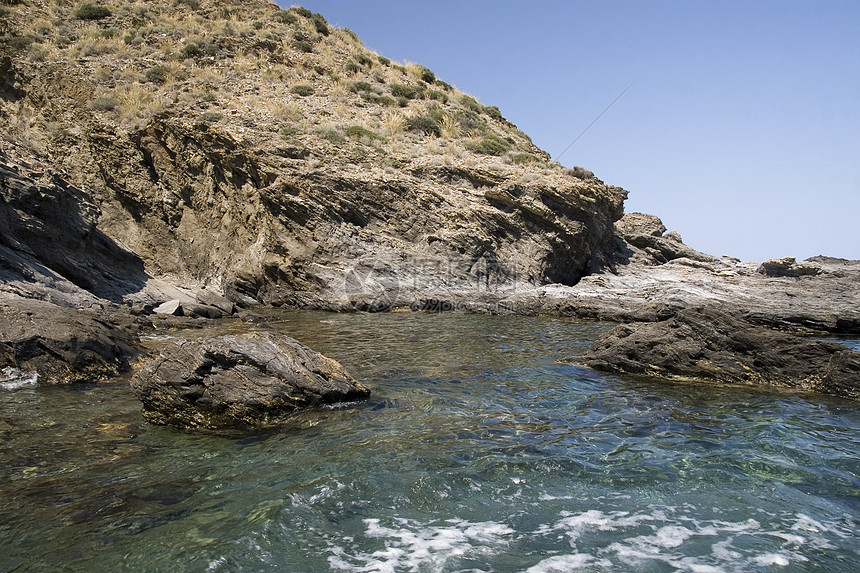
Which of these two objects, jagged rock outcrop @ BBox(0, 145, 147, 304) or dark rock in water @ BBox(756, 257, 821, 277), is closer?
jagged rock outcrop @ BBox(0, 145, 147, 304)

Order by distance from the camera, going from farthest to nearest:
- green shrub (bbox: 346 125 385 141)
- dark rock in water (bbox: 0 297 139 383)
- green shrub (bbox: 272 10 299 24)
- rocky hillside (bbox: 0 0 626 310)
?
green shrub (bbox: 272 10 299 24) < green shrub (bbox: 346 125 385 141) < rocky hillside (bbox: 0 0 626 310) < dark rock in water (bbox: 0 297 139 383)

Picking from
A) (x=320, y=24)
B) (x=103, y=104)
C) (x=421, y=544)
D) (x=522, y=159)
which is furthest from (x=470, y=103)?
(x=421, y=544)

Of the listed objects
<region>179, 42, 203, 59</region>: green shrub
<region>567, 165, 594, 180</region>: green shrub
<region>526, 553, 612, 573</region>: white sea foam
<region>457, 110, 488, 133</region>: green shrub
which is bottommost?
<region>526, 553, 612, 573</region>: white sea foam

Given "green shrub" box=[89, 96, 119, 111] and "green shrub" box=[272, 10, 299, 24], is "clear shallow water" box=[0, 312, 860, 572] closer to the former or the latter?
"green shrub" box=[89, 96, 119, 111]

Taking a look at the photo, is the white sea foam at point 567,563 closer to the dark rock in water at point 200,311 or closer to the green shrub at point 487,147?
the dark rock in water at point 200,311

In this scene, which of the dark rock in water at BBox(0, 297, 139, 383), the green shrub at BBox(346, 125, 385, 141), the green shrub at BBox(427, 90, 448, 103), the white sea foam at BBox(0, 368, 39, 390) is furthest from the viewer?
the green shrub at BBox(427, 90, 448, 103)

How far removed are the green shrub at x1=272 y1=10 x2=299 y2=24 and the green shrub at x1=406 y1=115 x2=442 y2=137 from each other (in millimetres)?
14306

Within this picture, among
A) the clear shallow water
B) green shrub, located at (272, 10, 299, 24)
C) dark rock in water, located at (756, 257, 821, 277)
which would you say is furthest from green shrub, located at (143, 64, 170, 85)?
dark rock in water, located at (756, 257, 821, 277)

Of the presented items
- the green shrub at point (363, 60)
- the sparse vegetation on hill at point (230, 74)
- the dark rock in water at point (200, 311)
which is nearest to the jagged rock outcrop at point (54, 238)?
the dark rock in water at point (200, 311)

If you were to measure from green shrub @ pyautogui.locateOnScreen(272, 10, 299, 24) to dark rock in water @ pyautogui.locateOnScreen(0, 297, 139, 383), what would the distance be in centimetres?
3217

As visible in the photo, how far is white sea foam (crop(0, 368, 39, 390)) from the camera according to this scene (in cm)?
837

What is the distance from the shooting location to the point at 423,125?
2912 cm

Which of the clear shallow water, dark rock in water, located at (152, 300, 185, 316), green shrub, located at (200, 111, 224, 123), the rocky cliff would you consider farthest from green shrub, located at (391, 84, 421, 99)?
the clear shallow water

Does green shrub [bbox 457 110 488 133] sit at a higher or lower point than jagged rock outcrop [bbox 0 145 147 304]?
higher
